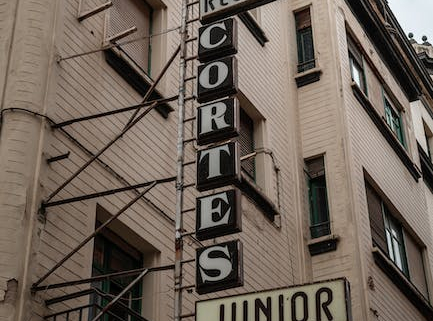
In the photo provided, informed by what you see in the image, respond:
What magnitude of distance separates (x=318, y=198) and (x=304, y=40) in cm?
473

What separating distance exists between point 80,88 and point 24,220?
282 cm

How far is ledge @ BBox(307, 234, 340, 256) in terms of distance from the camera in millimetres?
18625

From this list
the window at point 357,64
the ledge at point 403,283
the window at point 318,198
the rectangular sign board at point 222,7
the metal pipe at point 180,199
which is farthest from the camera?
the window at point 357,64

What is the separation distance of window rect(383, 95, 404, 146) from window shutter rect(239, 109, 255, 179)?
262 inches

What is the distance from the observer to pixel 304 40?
74.3ft

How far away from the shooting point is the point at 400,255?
22.3m

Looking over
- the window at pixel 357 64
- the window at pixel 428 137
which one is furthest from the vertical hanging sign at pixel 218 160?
the window at pixel 428 137

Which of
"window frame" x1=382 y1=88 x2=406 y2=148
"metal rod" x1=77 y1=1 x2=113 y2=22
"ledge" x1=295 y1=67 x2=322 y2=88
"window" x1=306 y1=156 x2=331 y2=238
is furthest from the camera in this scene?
"window frame" x1=382 y1=88 x2=406 y2=148

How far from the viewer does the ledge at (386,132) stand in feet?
71.9

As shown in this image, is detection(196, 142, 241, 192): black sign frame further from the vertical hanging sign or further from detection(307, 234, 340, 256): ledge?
detection(307, 234, 340, 256): ledge

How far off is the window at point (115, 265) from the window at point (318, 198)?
6144 millimetres

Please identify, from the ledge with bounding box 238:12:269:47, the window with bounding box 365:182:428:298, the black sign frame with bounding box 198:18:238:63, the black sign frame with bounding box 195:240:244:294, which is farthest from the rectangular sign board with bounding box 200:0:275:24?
the window with bounding box 365:182:428:298

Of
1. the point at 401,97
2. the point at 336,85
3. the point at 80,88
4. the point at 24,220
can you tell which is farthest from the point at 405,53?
the point at 24,220

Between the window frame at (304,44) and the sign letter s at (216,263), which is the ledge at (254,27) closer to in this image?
the window frame at (304,44)
